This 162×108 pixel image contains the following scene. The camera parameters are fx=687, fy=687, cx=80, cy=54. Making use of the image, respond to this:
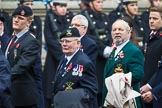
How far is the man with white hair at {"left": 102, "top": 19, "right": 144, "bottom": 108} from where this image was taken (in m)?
9.68

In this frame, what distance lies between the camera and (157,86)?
9289 mm

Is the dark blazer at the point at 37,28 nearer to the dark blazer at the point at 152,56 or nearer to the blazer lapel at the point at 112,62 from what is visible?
the dark blazer at the point at 152,56

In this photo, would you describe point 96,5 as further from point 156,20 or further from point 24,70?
point 24,70

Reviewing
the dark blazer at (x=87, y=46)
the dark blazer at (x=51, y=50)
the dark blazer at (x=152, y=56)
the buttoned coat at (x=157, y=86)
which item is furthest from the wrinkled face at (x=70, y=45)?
the dark blazer at (x=51, y=50)

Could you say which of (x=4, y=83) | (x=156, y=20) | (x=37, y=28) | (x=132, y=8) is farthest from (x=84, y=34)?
(x=4, y=83)

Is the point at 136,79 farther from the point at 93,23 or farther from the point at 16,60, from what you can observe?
the point at 93,23

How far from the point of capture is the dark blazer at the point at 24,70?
1018 cm

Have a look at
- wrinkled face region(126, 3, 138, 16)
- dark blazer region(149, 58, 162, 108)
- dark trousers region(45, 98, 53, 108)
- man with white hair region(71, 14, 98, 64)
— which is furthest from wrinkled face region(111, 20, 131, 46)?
wrinkled face region(126, 3, 138, 16)

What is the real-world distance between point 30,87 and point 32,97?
154 mm

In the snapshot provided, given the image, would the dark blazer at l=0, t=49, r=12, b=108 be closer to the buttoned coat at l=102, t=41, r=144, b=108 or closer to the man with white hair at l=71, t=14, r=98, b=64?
the buttoned coat at l=102, t=41, r=144, b=108

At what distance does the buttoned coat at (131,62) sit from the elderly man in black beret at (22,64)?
122 centimetres

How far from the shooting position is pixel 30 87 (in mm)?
10352

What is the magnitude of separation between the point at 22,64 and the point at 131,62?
1.60 metres

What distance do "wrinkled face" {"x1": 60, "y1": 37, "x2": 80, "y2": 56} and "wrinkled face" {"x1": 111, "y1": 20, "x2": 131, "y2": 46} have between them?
65 centimetres
